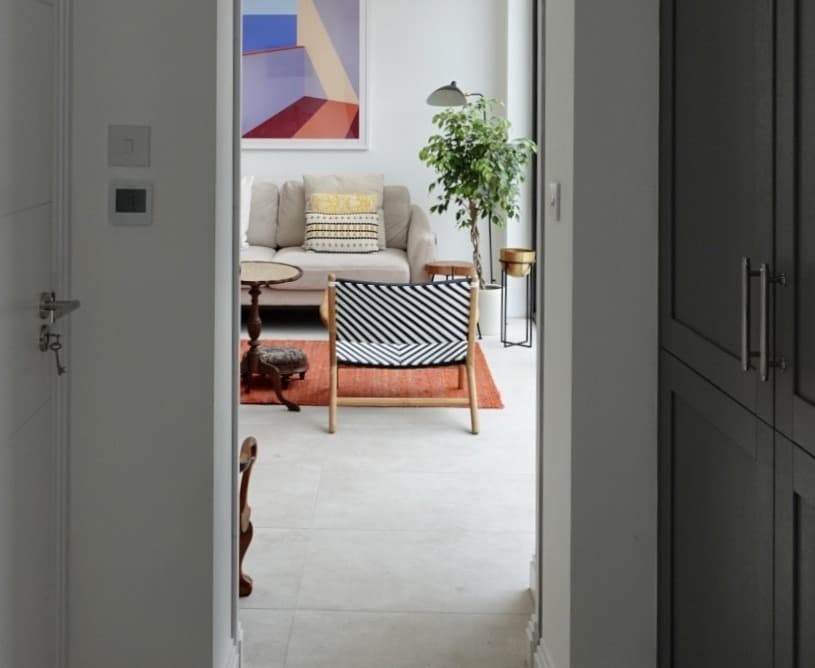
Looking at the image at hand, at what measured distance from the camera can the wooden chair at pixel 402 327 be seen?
5.57 meters

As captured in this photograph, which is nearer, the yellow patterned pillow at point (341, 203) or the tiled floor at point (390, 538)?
the tiled floor at point (390, 538)

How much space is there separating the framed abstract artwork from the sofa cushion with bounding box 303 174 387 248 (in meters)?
0.34

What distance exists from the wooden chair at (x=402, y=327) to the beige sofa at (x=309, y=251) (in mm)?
2193

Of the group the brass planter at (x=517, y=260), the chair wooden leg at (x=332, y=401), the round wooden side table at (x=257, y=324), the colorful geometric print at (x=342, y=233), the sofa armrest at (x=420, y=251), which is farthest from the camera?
the colorful geometric print at (x=342, y=233)

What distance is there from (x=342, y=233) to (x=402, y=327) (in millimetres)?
2799

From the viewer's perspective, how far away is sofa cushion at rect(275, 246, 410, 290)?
7.91 meters
